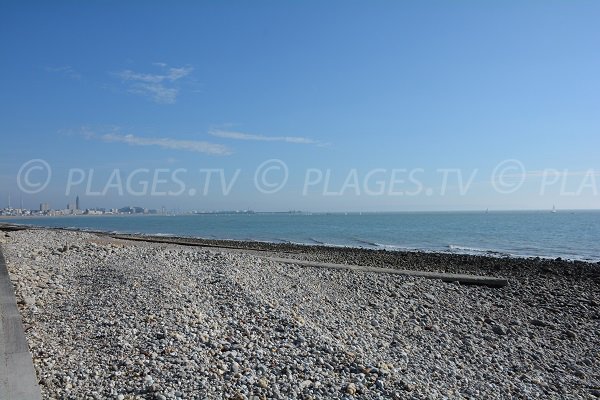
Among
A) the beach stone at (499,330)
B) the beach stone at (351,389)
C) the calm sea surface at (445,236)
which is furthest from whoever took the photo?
the calm sea surface at (445,236)

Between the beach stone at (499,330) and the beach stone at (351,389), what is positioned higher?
the beach stone at (351,389)

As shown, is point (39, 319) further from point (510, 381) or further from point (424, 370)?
point (510, 381)

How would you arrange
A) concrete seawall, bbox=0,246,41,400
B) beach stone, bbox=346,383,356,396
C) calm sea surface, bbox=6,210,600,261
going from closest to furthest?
concrete seawall, bbox=0,246,41,400 < beach stone, bbox=346,383,356,396 < calm sea surface, bbox=6,210,600,261

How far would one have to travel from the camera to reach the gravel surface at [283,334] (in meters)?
5.07

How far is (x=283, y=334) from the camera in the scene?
667 cm

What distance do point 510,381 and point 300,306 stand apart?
12.8 feet

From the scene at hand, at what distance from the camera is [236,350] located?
587 centimetres

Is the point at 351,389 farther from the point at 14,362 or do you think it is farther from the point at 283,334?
the point at 14,362

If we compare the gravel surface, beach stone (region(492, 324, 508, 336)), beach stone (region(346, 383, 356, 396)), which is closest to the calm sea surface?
the gravel surface

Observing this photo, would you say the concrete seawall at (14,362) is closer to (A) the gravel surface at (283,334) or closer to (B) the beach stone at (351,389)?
(A) the gravel surface at (283,334)

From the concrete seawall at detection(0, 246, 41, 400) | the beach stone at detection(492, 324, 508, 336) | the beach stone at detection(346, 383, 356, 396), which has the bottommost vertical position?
the beach stone at detection(492, 324, 508, 336)

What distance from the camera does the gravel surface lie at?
16.6 feet

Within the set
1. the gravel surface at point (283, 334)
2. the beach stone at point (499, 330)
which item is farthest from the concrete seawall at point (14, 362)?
the beach stone at point (499, 330)

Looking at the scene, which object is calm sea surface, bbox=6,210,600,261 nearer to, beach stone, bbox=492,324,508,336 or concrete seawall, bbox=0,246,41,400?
beach stone, bbox=492,324,508,336
